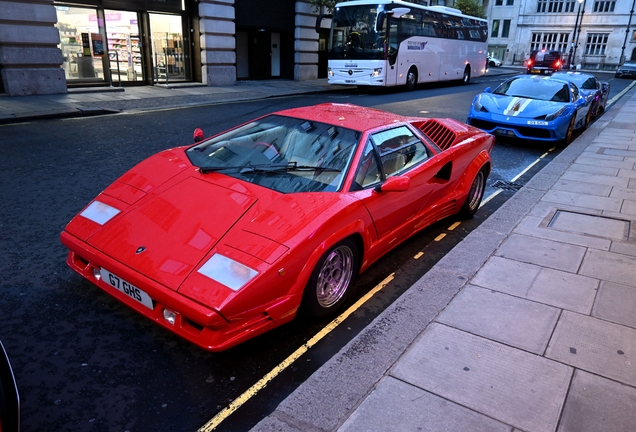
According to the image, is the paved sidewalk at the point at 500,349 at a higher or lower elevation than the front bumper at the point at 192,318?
lower

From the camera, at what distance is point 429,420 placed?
243 cm

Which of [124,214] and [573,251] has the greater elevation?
[124,214]

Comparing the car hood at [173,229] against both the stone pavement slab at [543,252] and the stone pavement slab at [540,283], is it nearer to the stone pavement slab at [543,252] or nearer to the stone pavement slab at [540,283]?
the stone pavement slab at [540,283]

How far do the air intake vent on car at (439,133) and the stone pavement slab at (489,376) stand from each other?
2354 millimetres

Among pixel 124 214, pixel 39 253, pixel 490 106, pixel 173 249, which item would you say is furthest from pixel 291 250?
pixel 490 106

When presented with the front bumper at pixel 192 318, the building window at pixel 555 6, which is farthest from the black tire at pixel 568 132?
the building window at pixel 555 6

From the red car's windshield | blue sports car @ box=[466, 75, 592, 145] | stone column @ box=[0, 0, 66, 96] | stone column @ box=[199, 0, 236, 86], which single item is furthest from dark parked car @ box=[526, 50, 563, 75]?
the red car's windshield

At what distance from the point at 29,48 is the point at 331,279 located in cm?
1456

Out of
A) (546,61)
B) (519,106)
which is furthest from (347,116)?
(546,61)

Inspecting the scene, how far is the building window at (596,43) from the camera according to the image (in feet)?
195

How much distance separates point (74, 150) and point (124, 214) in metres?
5.41

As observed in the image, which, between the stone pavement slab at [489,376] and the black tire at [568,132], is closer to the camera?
the stone pavement slab at [489,376]

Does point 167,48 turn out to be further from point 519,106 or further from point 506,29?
point 506,29

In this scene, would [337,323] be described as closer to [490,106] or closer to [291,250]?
[291,250]
